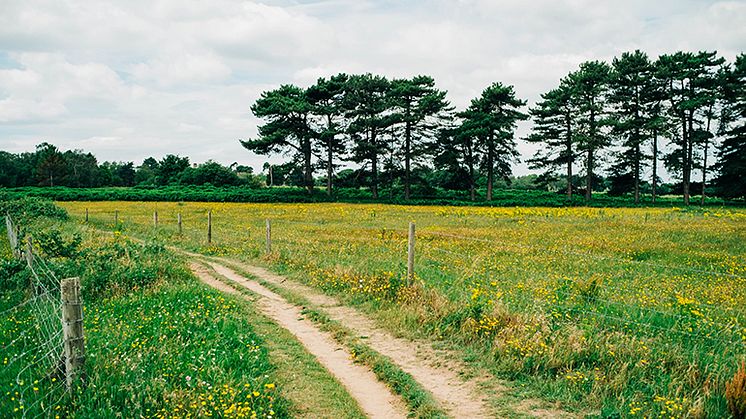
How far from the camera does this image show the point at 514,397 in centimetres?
614

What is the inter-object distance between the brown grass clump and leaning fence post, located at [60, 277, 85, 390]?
272 inches

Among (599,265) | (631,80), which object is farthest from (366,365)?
(631,80)

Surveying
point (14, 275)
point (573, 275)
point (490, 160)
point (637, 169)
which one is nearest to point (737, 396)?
point (573, 275)

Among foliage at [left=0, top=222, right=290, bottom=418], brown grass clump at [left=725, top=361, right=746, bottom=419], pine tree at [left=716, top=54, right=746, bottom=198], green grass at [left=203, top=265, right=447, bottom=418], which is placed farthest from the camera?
pine tree at [left=716, top=54, right=746, bottom=198]

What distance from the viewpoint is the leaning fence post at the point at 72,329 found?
5188 millimetres

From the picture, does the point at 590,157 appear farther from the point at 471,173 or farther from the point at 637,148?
the point at 471,173

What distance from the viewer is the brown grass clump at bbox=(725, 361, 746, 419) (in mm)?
5121

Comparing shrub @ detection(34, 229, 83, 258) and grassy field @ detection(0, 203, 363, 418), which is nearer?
grassy field @ detection(0, 203, 363, 418)

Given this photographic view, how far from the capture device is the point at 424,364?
7.27 m

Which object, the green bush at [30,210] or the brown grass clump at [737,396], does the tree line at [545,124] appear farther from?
the brown grass clump at [737,396]

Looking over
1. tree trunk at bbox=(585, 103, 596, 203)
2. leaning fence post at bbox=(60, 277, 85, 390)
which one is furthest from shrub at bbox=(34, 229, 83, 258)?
tree trunk at bbox=(585, 103, 596, 203)

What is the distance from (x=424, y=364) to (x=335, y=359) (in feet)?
4.52

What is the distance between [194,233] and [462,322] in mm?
19078

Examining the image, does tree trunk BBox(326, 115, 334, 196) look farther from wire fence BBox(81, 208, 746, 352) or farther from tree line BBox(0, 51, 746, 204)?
wire fence BBox(81, 208, 746, 352)
